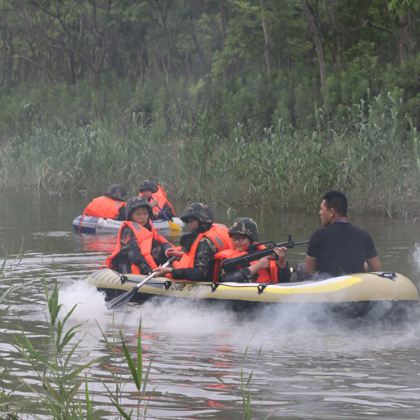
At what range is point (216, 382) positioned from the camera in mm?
8430

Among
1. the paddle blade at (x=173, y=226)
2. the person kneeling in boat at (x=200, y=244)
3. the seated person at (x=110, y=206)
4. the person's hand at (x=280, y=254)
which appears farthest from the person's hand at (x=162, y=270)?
the seated person at (x=110, y=206)

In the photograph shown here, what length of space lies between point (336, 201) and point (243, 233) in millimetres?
1117

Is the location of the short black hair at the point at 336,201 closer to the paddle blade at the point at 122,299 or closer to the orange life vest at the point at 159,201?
the paddle blade at the point at 122,299

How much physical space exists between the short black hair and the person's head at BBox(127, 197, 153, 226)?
299 centimetres

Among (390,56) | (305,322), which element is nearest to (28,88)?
(390,56)

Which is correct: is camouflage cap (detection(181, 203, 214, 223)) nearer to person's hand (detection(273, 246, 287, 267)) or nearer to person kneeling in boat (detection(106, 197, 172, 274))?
person's hand (detection(273, 246, 287, 267))

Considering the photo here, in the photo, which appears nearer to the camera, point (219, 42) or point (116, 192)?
point (116, 192)

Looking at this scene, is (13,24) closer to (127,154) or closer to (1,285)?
(127,154)

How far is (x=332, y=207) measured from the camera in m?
10.5

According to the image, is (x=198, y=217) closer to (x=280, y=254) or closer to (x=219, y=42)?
(x=280, y=254)

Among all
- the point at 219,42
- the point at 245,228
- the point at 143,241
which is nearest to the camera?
the point at 245,228

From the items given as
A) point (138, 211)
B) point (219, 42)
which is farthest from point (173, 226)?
point (219, 42)

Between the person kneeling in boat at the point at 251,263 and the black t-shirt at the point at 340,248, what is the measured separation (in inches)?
17.7

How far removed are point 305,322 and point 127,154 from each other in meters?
13.9
